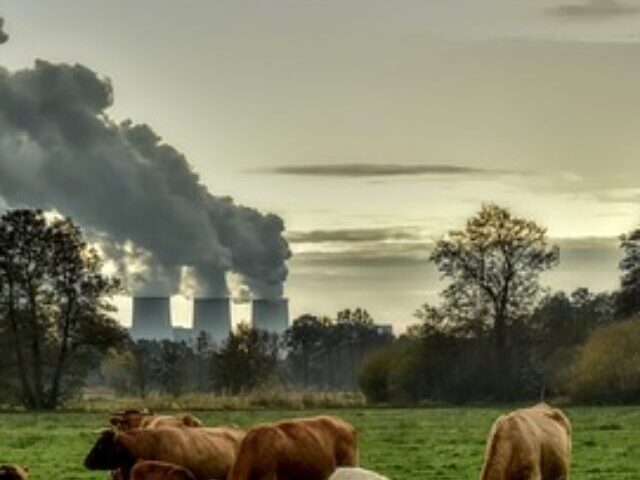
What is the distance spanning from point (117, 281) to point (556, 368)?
24330mm

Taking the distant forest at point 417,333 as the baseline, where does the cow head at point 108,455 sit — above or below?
below

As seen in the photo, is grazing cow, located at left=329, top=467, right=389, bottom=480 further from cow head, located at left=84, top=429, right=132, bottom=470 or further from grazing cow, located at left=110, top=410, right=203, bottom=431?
grazing cow, located at left=110, top=410, right=203, bottom=431

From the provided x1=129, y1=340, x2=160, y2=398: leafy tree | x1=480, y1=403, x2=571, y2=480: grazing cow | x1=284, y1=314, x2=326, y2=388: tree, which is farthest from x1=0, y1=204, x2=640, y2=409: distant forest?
x1=480, y1=403, x2=571, y2=480: grazing cow

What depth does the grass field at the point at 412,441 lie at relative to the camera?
107 ft

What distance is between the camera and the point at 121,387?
106438mm

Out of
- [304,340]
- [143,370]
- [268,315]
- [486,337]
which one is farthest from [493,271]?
[268,315]

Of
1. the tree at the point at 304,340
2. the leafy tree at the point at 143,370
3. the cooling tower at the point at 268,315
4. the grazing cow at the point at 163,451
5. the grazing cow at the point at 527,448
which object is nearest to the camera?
the grazing cow at the point at 527,448

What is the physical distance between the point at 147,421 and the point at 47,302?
5429 centimetres

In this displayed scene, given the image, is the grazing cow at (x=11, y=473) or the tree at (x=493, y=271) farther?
the tree at (x=493, y=271)

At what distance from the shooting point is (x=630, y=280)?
298ft

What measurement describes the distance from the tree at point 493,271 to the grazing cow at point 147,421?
169ft

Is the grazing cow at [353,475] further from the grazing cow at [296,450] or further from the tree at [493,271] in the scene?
the tree at [493,271]

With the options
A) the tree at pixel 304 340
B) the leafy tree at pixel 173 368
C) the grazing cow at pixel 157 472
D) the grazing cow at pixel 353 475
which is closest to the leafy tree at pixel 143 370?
the leafy tree at pixel 173 368

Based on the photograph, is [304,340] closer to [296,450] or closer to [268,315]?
[268,315]
